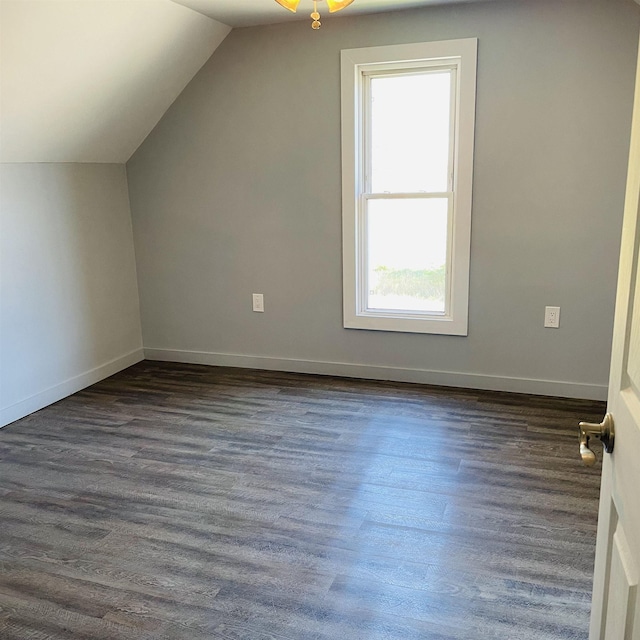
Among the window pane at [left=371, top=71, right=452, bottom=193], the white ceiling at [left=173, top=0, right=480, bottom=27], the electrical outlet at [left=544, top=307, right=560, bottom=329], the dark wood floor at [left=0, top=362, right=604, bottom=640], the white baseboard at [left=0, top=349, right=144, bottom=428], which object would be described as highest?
the white ceiling at [left=173, top=0, right=480, bottom=27]

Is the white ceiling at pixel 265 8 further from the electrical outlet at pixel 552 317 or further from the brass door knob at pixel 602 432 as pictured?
the brass door knob at pixel 602 432

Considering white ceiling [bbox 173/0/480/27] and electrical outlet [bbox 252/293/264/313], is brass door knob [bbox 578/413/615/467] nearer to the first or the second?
white ceiling [bbox 173/0/480/27]

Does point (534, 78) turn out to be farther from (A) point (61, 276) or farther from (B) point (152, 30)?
(A) point (61, 276)

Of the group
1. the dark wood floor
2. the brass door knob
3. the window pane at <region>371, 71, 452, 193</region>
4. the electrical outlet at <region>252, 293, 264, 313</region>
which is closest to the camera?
the brass door knob

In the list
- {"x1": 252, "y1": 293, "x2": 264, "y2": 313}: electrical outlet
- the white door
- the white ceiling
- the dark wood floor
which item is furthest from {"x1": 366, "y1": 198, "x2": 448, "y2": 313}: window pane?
the white door

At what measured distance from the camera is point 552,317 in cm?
335

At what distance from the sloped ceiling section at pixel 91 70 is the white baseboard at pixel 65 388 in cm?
131

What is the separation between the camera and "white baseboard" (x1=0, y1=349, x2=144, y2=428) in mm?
3268

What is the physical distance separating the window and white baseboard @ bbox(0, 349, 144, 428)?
159 centimetres

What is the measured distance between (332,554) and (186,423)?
4.52ft

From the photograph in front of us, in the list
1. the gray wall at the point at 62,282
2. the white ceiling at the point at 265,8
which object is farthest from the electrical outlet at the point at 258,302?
the white ceiling at the point at 265,8

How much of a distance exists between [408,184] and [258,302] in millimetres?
1228

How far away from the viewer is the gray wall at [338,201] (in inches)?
121

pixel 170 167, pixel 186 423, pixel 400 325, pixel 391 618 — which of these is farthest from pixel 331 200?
pixel 391 618
